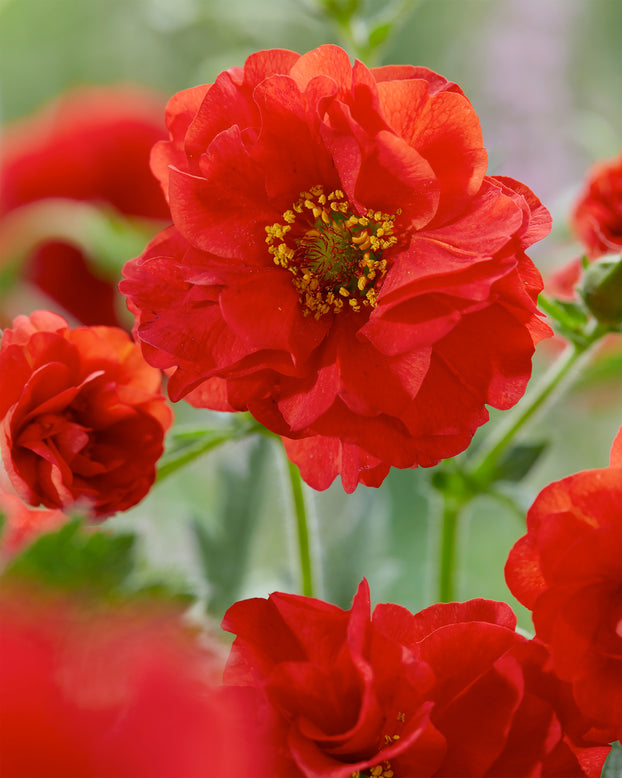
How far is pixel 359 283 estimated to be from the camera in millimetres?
335

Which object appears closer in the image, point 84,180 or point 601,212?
point 601,212

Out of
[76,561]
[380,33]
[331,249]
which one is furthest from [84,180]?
[76,561]

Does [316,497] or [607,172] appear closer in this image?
[607,172]

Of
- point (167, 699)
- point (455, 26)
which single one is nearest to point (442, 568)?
point (167, 699)

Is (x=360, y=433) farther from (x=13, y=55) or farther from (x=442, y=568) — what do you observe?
(x=13, y=55)

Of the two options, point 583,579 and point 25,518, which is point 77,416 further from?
point 583,579

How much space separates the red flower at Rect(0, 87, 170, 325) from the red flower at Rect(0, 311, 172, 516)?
1.21 feet

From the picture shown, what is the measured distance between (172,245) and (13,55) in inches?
31.4

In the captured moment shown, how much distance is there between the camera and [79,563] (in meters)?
0.23

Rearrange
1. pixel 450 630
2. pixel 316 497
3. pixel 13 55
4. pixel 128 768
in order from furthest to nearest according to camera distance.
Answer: pixel 13 55, pixel 316 497, pixel 450 630, pixel 128 768

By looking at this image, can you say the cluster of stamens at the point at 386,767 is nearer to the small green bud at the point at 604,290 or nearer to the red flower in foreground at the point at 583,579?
the red flower in foreground at the point at 583,579

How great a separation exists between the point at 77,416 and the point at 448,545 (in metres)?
0.19

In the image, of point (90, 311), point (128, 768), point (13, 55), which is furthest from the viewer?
point (13, 55)

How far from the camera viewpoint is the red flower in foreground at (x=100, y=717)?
13 centimetres
